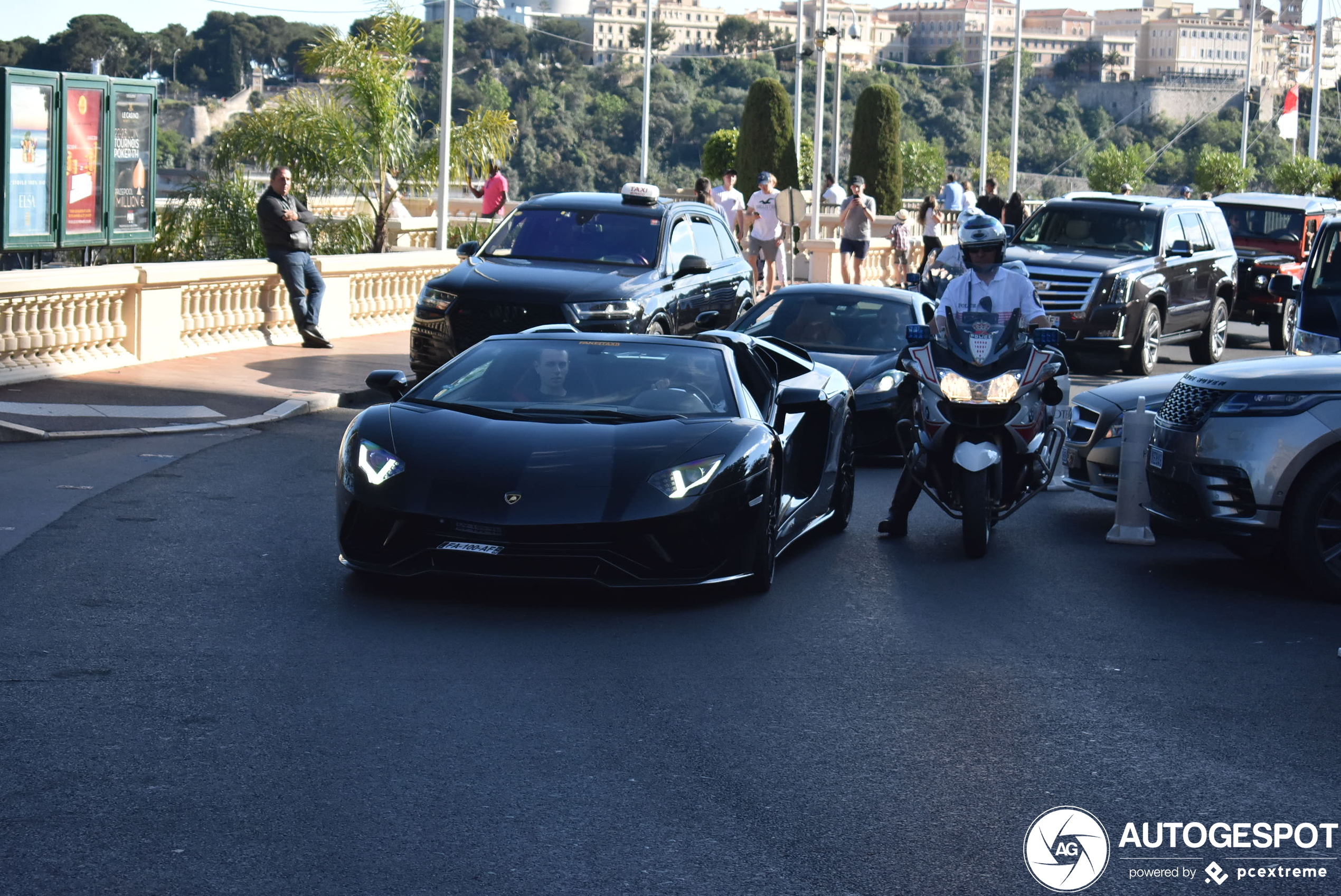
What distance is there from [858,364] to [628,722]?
7.89 meters

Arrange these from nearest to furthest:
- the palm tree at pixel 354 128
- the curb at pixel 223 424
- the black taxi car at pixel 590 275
A: the curb at pixel 223 424
the black taxi car at pixel 590 275
the palm tree at pixel 354 128

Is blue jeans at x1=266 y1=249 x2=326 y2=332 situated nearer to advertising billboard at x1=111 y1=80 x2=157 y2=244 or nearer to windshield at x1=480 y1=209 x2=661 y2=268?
windshield at x1=480 y1=209 x2=661 y2=268

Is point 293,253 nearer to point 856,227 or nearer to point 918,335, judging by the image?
point 918,335

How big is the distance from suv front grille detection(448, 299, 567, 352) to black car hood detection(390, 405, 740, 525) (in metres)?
7.28

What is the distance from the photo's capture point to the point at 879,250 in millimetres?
36062

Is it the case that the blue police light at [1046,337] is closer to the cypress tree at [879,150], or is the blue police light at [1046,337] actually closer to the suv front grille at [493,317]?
the suv front grille at [493,317]

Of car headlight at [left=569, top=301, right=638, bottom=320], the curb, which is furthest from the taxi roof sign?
the curb

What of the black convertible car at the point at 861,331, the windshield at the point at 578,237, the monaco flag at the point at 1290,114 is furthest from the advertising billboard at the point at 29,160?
the monaco flag at the point at 1290,114

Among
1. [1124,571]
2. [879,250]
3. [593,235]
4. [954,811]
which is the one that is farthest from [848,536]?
[879,250]

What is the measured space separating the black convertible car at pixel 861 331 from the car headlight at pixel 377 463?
5941mm

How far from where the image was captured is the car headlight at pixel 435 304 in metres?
15.7

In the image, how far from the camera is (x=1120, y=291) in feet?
66.2

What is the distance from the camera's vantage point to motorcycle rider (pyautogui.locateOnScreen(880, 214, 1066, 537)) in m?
9.99

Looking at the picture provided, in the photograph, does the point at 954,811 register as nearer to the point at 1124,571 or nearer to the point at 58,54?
the point at 1124,571
